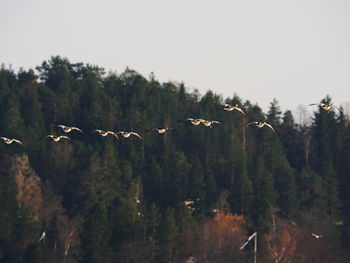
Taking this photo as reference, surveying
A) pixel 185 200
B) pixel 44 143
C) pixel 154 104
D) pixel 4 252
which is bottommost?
pixel 4 252

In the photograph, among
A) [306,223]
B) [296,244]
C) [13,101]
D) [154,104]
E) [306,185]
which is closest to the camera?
[296,244]

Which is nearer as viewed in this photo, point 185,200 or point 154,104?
point 185,200

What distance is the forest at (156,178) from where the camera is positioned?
94.7 meters

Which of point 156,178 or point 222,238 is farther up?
point 156,178

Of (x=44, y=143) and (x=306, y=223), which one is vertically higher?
(x=44, y=143)

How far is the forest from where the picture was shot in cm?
9469

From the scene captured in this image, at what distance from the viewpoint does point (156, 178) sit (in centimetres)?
12175

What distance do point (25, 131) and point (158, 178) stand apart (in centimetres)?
2430

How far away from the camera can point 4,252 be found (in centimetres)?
9094

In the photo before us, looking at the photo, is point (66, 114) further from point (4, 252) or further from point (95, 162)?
point (4, 252)

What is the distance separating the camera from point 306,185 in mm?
131000

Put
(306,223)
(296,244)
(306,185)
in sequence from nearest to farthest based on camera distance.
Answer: (296,244) < (306,223) < (306,185)

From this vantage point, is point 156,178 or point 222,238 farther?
point 156,178

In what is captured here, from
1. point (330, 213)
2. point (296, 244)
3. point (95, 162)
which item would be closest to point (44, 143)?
point (95, 162)
